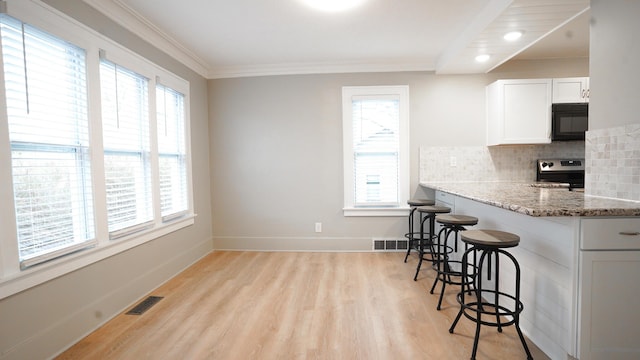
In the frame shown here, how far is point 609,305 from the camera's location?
1530mm

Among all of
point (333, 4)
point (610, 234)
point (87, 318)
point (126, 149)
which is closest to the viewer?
point (610, 234)

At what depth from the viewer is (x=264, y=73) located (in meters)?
3.93

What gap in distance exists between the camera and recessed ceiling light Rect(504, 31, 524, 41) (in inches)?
103

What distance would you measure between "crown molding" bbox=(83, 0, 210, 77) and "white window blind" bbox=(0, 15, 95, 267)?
491 millimetres

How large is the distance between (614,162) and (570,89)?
83.1 inches

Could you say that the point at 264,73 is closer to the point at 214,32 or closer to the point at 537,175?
the point at 214,32

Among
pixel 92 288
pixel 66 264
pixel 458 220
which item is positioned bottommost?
pixel 92 288

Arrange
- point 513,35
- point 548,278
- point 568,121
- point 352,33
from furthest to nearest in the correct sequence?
point 568,121, point 352,33, point 513,35, point 548,278

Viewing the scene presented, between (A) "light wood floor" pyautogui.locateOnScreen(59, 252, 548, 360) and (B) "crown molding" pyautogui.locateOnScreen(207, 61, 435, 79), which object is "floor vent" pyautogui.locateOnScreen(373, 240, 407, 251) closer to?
(A) "light wood floor" pyautogui.locateOnScreen(59, 252, 548, 360)

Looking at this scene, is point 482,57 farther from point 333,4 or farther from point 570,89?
point 333,4

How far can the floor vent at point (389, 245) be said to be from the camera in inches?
155

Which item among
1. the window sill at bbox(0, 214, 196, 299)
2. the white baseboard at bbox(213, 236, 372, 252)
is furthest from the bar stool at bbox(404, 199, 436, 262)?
the window sill at bbox(0, 214, 196, 299)

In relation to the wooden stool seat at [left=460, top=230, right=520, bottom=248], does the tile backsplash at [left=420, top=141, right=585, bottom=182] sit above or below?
above

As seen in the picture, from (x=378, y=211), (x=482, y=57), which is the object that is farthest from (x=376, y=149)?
Result: (x=482, y=57)
